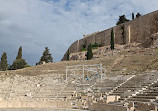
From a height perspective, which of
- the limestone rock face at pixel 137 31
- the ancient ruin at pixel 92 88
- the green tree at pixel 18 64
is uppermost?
the limestone rock face at pixel 137 31

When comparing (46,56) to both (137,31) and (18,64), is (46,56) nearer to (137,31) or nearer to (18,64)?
(18,64)

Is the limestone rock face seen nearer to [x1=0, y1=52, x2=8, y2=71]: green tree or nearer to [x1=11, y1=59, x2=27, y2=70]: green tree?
[x1=11, y1=59, x2=27, y2=70]: green tree

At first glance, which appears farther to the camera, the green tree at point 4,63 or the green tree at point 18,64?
the green tree at point 18,64

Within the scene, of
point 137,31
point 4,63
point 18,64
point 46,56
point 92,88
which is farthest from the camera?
point 46,56

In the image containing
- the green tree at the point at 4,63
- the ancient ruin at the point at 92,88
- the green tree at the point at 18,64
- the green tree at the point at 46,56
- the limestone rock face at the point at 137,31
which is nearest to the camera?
the ancient ruin at the point at 92,88

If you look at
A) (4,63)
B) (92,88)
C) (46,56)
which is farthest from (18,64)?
(92,88)

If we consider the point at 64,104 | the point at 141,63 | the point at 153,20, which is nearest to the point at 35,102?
the point at 64,104

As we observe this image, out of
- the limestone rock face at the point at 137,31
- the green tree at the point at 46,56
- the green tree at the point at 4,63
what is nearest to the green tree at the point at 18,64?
the green tree at the point at 4,63

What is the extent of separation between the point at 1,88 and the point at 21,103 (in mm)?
5769

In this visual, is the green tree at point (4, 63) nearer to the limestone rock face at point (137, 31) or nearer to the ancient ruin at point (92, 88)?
the ancient ruin at point (92, 88)

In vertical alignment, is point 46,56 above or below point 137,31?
below

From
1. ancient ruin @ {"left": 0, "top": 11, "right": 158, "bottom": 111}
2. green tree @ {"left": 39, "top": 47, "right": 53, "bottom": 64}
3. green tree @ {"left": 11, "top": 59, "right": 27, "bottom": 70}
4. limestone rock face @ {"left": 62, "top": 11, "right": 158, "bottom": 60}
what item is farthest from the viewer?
green tree @ {"left": 39, "top": 47, "right": 53, "bottom": 64}

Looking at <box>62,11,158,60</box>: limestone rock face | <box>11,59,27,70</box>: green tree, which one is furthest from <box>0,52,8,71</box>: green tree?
<box>62,11,158,60</box>: limestone rock face

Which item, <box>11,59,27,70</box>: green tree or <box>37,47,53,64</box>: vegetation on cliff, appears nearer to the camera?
<box>11,59,27,70</box>: green tree
